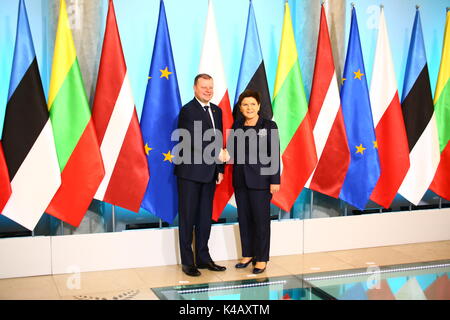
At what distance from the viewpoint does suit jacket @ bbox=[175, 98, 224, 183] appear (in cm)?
398

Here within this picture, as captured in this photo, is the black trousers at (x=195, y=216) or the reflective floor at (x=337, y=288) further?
the black trousers at (x=195, y=216)

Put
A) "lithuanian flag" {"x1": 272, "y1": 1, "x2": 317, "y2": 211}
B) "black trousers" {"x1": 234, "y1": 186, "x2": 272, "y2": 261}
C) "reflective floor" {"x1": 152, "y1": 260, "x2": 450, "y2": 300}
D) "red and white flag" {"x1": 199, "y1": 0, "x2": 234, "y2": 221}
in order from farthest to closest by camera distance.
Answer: "lithuanian flag" {"x1": 272, "y1": 1, "x2": 317, "y2": 211}
"red and white flag" {"x1": 199, "y1": 0, "x2": 234, "y2": 221}
"black trousers" {"x1": 234, "y1": 186, "x2": 272, "y2": 261}
"reflective floor" {"x1": 152, "y1": 260, "x2": 450, "y2": 300}

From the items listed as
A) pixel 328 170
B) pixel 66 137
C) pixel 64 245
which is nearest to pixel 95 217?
pixel 64 245

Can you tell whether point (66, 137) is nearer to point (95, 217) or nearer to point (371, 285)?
point (95, 217)

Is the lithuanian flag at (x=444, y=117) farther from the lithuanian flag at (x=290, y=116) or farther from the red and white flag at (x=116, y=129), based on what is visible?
the red and white flag at (x=116, y=129)

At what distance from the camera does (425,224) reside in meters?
5.03

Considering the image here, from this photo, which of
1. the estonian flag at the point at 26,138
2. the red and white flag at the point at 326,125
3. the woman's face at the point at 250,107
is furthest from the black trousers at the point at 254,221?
the estonian flag at the point at 26,138

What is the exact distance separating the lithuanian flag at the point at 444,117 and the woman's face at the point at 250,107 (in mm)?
1929

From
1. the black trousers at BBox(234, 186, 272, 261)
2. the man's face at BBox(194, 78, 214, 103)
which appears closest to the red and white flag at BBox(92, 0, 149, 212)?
the man's face at BBox(194, 78, 214, 103)

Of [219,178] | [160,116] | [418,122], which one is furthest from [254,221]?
[418,122]

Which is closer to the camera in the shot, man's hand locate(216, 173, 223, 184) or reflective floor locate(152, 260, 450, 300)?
reflective floor locate(152, 260, 450, 300)

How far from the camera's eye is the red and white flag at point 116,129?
4039mm

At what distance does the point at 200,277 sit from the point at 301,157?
129 cm

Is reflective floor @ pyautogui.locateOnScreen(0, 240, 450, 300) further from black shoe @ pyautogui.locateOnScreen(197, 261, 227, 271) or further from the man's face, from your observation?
the man's face
